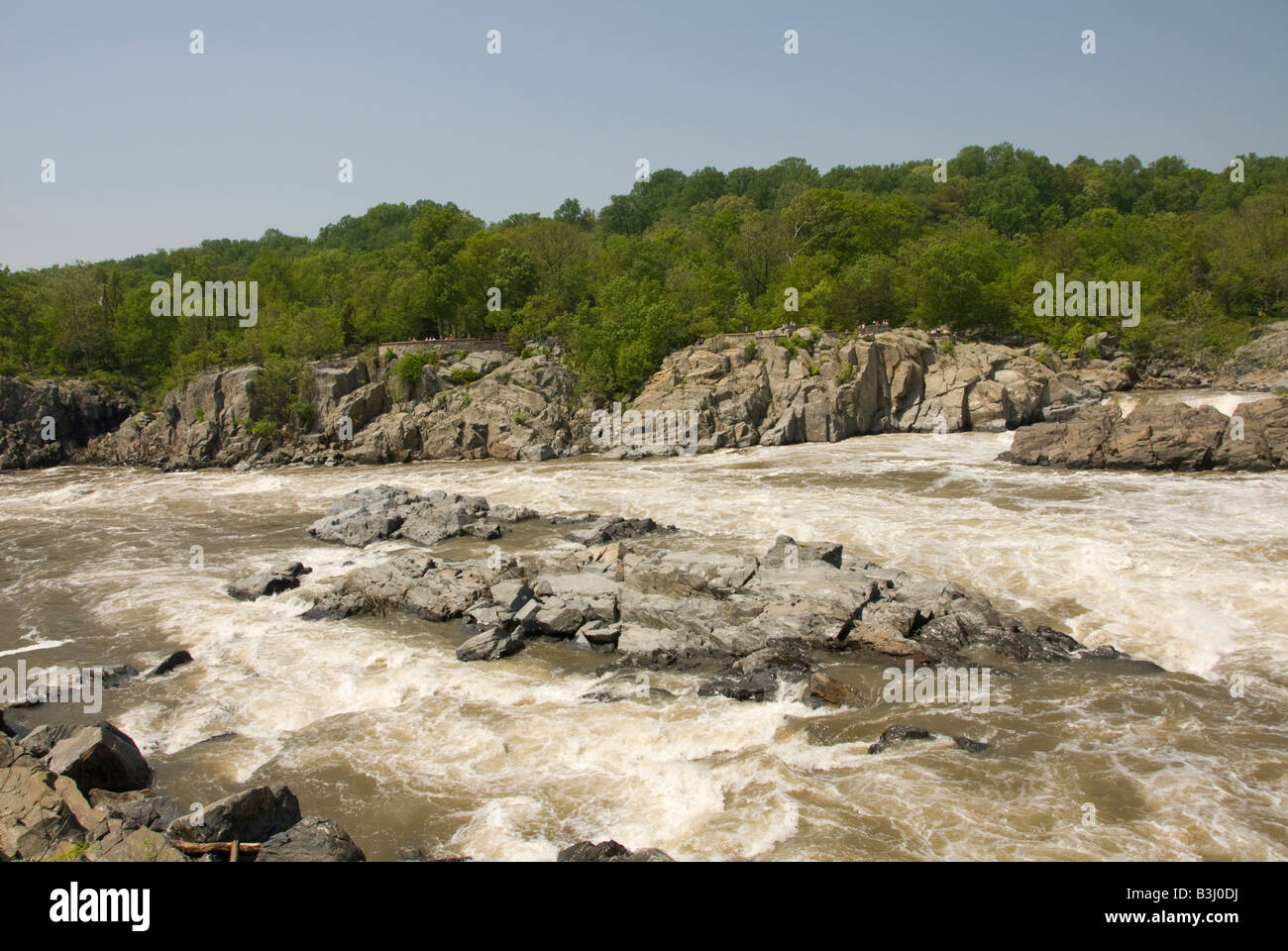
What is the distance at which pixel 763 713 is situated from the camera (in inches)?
690

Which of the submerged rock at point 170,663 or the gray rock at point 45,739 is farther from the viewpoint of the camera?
the submerged rock at point 170,663

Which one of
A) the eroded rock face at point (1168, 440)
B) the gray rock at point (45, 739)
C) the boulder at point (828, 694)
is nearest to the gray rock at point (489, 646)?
the boulder at point (828, 694)

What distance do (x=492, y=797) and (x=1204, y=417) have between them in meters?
37.5

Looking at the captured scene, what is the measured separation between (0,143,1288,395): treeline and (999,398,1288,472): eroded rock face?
26718 mm

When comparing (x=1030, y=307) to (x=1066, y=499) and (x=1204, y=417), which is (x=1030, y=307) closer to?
(x=1204, y=417)

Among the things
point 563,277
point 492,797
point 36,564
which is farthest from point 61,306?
point 492,797

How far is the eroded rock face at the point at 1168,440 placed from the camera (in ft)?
121

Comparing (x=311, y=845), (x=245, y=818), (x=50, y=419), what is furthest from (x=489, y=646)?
(x=50, y=419)

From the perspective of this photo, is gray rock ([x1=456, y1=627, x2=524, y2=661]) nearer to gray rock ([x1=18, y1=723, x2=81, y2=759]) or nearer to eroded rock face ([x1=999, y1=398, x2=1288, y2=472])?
gray rock ([x1=18, y1=723, x2=81, y2=759])

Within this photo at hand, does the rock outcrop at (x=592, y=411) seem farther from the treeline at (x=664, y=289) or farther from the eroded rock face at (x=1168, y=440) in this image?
the eroded rock face at (x=1168, y=440)

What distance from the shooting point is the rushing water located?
1358 centimetres

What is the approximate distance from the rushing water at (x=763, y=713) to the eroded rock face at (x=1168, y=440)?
403cm

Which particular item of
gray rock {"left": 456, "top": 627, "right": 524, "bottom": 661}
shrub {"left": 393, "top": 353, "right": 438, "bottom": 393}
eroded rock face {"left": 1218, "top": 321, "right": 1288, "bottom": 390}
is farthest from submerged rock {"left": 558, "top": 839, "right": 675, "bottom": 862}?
eroded rock face {"left": 1218, "top": 321, "right": 1288, "bottom": 390}
